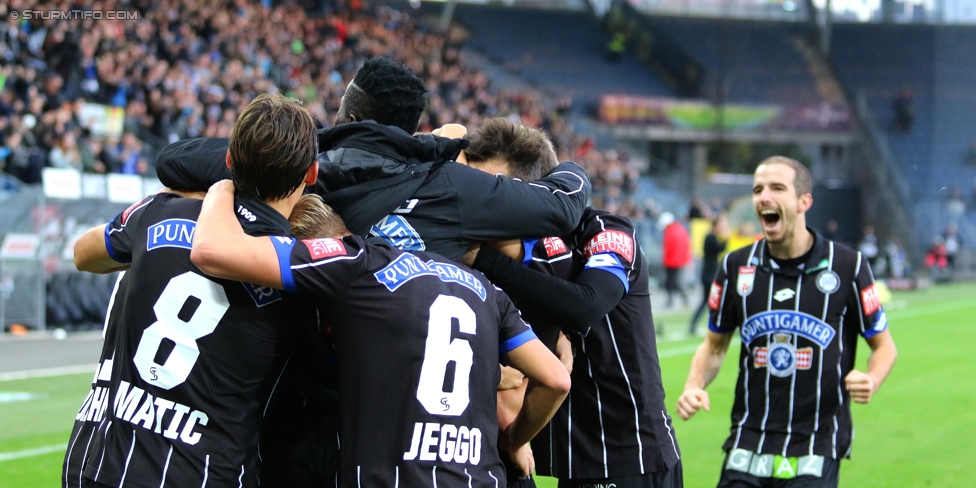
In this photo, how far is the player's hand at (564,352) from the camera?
Answer: 3.74 meters

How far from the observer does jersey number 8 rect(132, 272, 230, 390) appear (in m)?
2.95

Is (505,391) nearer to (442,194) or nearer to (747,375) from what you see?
(442,194)

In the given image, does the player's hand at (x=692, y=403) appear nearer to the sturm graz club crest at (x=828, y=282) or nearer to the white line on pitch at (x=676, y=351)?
the sturm graz club crest at (x=828, y=282)

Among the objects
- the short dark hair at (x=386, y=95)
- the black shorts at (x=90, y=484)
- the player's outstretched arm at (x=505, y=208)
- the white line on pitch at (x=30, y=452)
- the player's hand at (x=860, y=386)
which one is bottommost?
Answer: the white line on pitch at (x=30, y=452)

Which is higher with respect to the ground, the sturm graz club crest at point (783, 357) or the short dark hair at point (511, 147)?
the short dark hair at point (511, 147)

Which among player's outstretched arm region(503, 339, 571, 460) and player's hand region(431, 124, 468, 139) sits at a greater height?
player's hand region(431, 124, 468, 139)

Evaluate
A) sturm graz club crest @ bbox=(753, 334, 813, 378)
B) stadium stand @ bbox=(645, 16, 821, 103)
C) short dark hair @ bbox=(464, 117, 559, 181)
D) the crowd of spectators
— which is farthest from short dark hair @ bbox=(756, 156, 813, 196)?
stadium stand @ bbox=(645, 16, 821, 103)

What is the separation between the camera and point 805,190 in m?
5.08

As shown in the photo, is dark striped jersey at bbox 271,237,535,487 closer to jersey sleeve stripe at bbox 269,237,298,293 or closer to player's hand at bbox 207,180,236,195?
jersey sleeve stripe at bbox 269,237,298,293

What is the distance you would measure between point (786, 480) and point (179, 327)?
9.70 feet

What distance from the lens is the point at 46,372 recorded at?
1252 cm

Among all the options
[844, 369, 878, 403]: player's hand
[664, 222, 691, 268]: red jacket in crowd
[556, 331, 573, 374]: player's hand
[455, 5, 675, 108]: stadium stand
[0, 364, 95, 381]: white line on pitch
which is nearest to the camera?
[556, 331, 573, 374]: player's hand

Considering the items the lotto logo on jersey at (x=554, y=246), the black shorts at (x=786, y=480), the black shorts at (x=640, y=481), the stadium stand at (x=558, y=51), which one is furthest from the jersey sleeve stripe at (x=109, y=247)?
the stadium stand at (x=558, y=51)

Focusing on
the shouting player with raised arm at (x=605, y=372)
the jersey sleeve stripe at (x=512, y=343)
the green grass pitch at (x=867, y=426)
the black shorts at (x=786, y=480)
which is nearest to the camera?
the jersey sleeve stripe at (x=512, y=343)
